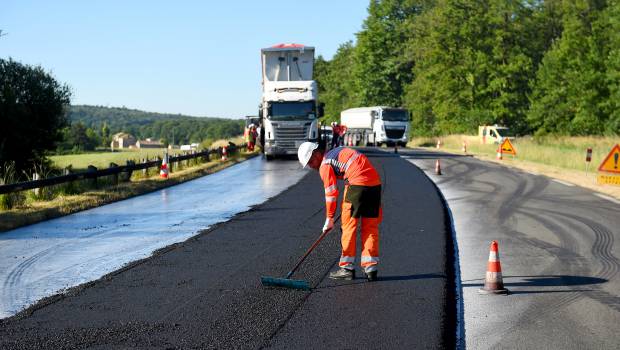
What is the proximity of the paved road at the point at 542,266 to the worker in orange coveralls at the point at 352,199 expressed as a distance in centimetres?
115

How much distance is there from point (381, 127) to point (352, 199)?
4541cm

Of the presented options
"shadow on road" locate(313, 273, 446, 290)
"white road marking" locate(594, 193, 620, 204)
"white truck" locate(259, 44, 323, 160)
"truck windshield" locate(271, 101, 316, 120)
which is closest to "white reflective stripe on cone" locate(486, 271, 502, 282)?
"shadow on road" locate(313, 273, 446, 290)

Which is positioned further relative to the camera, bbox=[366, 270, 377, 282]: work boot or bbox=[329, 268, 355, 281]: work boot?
bbox=[329, 268, 355, 281]: work boot

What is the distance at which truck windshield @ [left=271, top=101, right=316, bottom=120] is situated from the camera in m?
34.0

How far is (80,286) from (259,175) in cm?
1891

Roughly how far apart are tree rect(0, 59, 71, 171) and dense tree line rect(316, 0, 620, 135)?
3556 cm

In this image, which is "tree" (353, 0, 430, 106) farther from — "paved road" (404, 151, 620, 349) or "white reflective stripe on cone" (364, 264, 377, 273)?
"white reflective stripe on cone" (364, 264, 377, 273)

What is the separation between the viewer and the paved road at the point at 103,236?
871 centimetres

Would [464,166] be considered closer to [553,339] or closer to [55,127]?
[55,127]

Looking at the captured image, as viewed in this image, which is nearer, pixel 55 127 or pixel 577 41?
pixel 55 127

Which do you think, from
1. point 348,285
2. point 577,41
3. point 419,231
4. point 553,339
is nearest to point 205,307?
point 348,285

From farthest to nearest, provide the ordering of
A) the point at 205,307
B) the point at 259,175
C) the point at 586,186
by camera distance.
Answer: the point at 259,175 < the point at 586,186 < the point at 205,307

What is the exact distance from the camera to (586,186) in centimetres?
2197

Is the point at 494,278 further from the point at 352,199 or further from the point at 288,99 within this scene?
the point at 288,99
